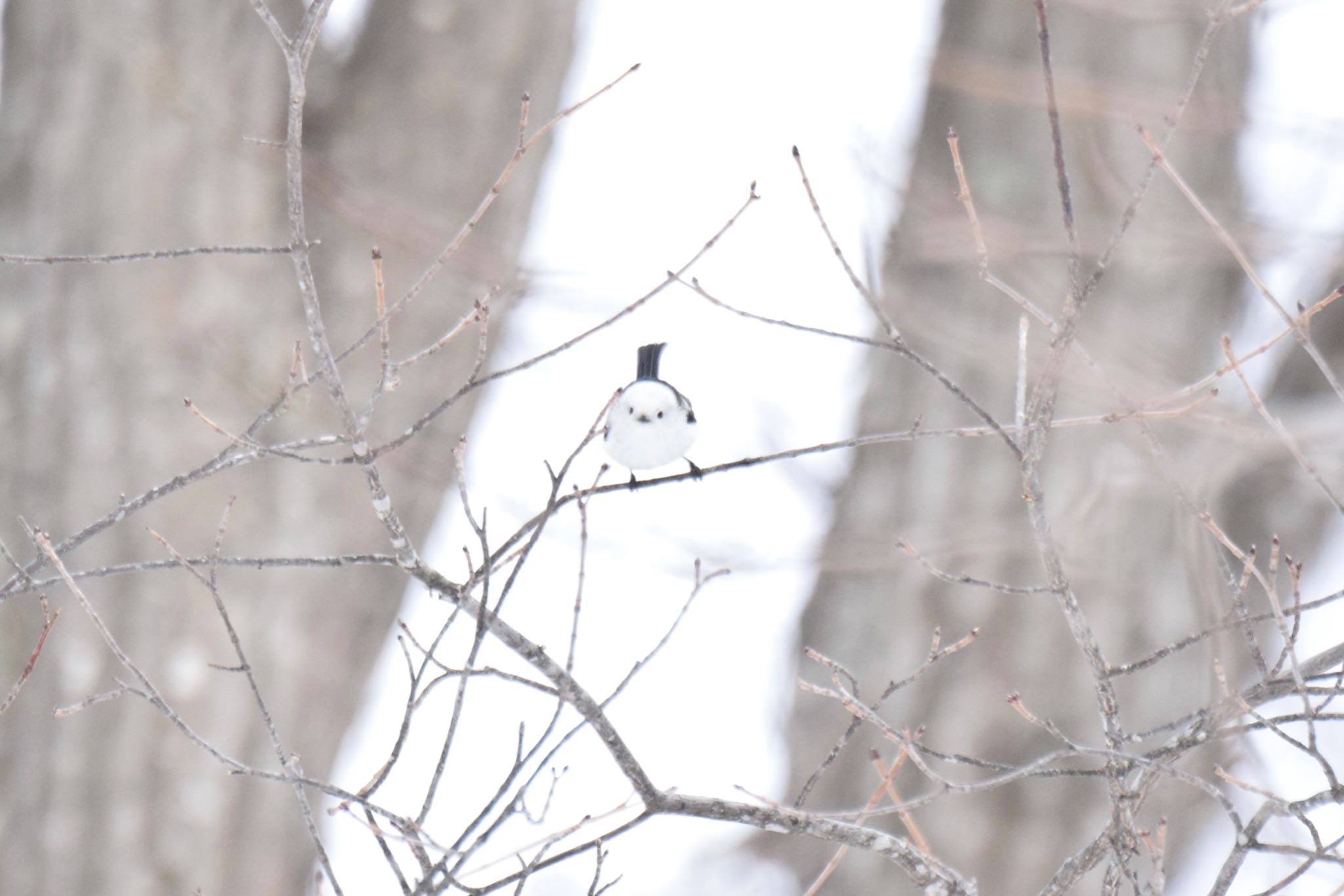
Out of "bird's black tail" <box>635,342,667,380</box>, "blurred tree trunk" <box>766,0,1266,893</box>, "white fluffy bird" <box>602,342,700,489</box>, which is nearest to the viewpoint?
"white fluffy bird" <box>602,342,700,489</box>

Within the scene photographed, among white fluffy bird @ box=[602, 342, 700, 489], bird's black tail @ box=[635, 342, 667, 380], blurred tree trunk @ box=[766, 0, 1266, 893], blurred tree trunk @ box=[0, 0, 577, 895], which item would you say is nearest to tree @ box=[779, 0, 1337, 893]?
blurred tree trunk @ box=[766, 0, 1266, 893]

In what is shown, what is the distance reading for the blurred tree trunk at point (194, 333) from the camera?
3.83m

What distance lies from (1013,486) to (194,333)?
2969 millimetres

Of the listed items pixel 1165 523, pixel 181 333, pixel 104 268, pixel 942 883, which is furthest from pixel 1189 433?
pixel 104 268

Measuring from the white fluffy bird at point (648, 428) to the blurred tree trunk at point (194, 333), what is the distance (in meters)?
1.32

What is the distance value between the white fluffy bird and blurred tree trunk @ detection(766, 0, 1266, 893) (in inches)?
58.4

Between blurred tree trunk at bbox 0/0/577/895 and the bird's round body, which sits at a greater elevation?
blurred tree trunk at bbox 0/0/577/895

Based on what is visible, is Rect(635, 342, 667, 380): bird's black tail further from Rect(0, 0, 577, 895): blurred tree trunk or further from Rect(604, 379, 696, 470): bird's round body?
Rect(0, 0, 577, 895): blurred tree trunk

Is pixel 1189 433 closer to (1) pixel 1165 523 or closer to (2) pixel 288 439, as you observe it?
(1) pixel 1165 523

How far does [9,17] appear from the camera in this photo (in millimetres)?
3941

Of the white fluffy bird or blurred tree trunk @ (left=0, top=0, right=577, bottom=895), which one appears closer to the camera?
the white fluffy bird

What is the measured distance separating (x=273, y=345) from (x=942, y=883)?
3.21 m

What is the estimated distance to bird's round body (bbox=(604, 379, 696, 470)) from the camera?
2.64 m

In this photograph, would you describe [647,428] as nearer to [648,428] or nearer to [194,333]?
[648,428]
